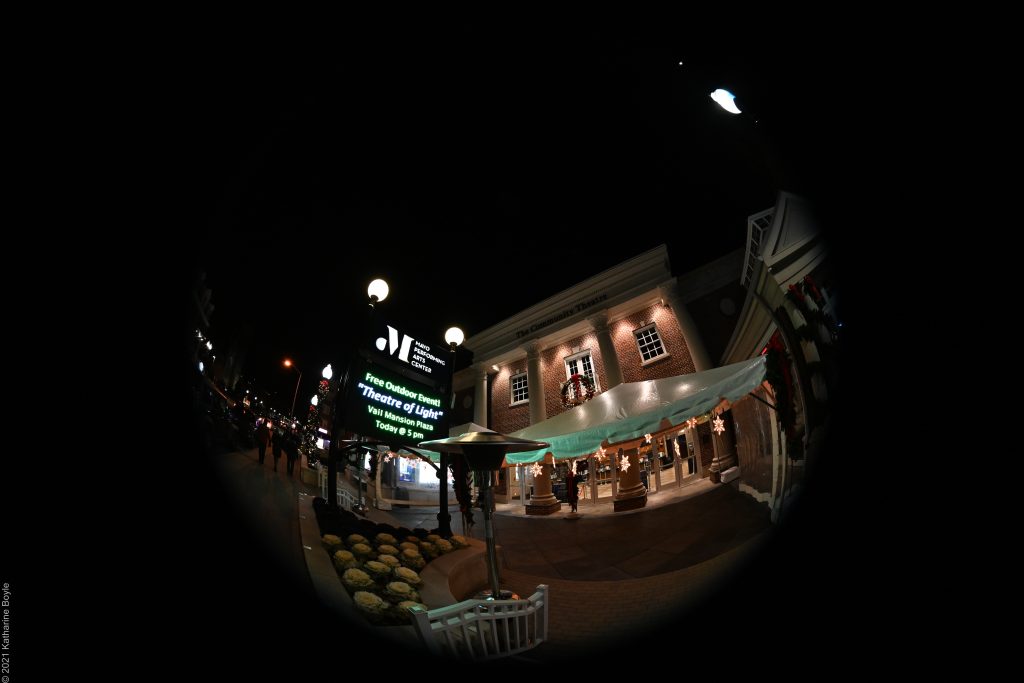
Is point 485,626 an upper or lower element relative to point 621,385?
lower

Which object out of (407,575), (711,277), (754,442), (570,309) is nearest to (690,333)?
(711,277)

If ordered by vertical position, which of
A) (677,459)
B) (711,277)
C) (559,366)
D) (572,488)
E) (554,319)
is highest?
(554,319)

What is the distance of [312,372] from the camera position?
4.03ft

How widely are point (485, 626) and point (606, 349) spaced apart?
130 centimetres

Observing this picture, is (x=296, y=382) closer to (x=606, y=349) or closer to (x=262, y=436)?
(x=262, y=436)

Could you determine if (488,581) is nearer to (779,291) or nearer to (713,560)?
(713,560)

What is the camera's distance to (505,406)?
1.84m

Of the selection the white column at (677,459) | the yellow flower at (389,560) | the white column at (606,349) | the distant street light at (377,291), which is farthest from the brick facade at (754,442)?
the distant street light at (377,291)

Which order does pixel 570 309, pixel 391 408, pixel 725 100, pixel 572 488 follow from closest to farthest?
1. pixel 725 100
2. pixel 572 488
3. pixel 391 408
4. pixel 570 309

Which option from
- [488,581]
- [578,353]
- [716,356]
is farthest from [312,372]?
[716,356]

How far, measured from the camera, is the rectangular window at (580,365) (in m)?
1.69

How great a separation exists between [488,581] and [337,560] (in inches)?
24.2

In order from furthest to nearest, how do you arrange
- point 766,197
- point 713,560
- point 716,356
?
point 716,356 < point 766,197 < point 713,560

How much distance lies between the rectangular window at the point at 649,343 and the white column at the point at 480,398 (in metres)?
0.93
